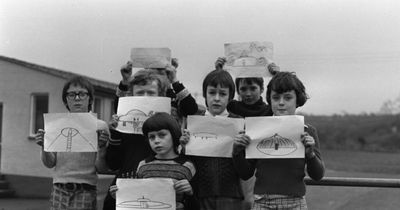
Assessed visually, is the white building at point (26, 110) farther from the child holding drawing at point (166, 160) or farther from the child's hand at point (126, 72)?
the child holding drawing at point (166, 160)

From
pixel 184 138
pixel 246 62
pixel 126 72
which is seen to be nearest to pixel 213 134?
pixel 184 138

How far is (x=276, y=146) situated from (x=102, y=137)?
1158mm

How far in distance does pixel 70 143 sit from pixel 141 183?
637 millimetres

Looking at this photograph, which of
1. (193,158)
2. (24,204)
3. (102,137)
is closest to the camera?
(193,158)

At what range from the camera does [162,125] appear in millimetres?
3225

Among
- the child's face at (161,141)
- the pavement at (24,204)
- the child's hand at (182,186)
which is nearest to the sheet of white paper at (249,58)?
the child's face at (161,141)

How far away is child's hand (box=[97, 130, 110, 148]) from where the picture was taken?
351cm

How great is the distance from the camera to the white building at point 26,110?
1567 centimetres

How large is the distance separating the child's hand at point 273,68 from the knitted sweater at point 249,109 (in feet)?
0.77

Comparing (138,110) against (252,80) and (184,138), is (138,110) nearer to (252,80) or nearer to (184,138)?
(184,138)

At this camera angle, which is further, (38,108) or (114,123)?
(38,108)

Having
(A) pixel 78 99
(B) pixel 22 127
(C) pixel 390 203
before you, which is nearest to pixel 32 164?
(B) pixel 22 127

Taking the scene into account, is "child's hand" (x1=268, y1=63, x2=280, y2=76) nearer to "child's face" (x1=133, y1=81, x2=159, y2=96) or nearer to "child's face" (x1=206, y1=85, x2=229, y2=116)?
"child's face" (x1=206, y1=85, x2=229, y2=116)

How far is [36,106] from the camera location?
16.1m
